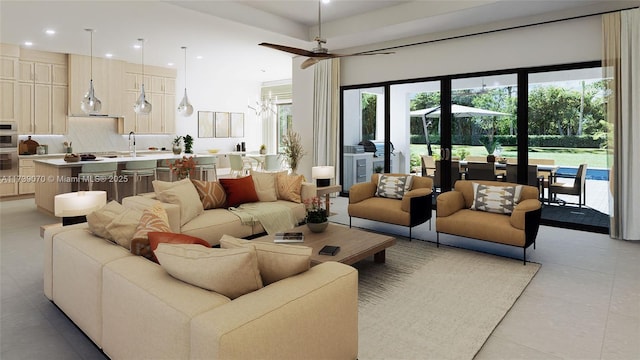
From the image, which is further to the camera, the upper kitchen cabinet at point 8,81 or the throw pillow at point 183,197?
the upper kitchen cabinet at point 8,81

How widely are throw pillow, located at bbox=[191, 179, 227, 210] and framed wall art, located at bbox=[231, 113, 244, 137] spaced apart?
783 centimetres

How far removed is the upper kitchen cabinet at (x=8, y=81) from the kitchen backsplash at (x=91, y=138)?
2.14 feet

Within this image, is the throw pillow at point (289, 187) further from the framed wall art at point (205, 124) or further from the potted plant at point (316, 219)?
the framed wall art at point (205, 124)

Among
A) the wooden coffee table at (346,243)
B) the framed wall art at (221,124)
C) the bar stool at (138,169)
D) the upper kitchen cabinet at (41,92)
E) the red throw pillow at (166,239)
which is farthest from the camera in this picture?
the framed wall art at (221,124)

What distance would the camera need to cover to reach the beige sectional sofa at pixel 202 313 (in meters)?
1.48

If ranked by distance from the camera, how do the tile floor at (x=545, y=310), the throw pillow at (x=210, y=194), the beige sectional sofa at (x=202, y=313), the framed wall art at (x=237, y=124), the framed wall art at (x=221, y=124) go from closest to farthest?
the beige sectional sofa at (x=202, y=313)
the tile floor at (x=545, y=310)
the throw pillow at (x=210, y=194)
the framed wall art at (x=221, y=124)
the framed wall art at (x=237, y=124)

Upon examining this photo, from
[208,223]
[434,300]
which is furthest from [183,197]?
[434,300]

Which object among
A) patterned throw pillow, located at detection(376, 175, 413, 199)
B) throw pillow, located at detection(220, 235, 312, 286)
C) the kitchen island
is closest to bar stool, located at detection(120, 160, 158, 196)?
the kitchen island

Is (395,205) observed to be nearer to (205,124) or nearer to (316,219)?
(316,219)

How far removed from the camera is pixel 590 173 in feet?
17.9

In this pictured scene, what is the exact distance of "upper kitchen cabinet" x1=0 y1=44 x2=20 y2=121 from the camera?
761cm

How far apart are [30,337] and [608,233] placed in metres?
6.31

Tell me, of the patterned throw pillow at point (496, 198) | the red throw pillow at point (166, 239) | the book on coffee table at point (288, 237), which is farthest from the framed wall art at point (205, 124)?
the red throw pillow at point (166, 239)

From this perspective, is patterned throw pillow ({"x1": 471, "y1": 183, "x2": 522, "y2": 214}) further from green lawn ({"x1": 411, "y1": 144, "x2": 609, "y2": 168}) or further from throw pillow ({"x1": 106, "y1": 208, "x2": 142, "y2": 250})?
throw pillow ({"x1": 106, "y1": 208, "x2": 142, "y2": 250})
